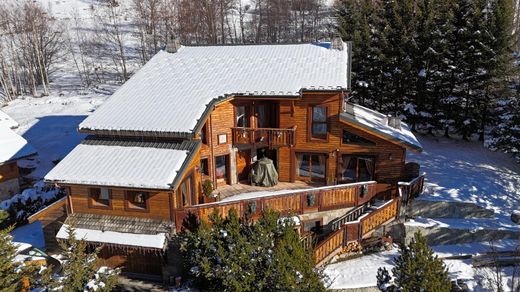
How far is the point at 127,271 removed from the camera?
17562mm

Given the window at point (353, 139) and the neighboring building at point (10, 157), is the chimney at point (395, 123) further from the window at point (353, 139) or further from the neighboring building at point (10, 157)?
the neighboring building at point (10, 157)

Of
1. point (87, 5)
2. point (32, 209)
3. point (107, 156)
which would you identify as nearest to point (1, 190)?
point (32, 209)

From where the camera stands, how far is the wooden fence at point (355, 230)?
17141 millimetres

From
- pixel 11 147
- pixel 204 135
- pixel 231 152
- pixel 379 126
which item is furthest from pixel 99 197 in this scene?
pixel 379 126

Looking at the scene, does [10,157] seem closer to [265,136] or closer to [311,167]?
[265,136]

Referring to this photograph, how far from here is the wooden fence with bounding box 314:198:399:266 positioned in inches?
675

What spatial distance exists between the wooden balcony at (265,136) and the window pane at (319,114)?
1.17m

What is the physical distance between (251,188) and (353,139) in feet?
18.0

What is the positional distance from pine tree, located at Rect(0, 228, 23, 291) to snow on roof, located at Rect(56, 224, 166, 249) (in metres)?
2.71

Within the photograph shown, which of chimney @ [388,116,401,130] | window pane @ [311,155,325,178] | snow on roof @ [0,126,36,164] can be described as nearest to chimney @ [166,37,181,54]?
snow on roof @ [0,126,36,164]

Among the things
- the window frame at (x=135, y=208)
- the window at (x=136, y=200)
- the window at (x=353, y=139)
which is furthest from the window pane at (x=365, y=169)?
the window at (x=136, y=200)

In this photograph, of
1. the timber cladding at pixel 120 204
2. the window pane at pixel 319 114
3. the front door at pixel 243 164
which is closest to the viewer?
the timber cladding at pixel 120 204

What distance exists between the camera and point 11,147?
23469 mm

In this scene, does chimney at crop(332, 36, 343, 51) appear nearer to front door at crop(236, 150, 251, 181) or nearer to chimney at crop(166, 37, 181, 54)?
front door at crop(236, 150, 251, 181)
